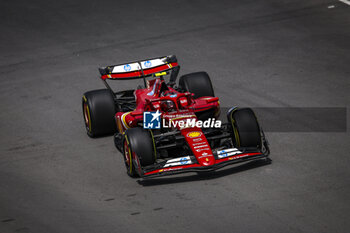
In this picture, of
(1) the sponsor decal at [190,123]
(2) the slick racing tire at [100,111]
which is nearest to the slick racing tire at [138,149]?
(1) the sponsor decal at [190,123]

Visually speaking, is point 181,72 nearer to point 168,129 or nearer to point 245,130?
point 168,129

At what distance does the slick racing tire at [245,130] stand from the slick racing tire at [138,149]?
1487 mm

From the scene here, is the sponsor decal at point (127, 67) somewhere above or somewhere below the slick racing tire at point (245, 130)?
above

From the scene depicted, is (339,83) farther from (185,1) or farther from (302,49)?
(185,1)

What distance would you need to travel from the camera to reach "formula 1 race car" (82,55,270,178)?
1020 centimetres

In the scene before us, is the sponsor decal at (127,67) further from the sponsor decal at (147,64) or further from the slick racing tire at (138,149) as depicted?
the slick racing tire at (138,149)

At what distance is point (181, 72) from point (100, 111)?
479 cm

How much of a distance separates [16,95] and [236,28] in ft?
25.4

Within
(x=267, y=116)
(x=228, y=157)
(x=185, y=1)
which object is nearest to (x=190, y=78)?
(x=267, y=116)

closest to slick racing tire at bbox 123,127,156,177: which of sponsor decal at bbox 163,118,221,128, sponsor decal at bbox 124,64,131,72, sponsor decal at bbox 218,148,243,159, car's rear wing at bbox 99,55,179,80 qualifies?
sponsor decal at bbox 163,118,221,128

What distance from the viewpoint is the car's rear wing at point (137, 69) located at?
12.9 metres

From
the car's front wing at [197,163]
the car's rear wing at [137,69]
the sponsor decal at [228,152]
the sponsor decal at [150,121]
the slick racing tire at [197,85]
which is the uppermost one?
the car's rear wing at [137,69]

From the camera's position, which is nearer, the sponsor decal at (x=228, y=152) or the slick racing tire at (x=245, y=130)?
the sponsor decal at (x=228, y=152)

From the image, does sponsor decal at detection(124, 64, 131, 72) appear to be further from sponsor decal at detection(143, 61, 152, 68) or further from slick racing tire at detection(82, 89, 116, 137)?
slick racing tire at detection(82, 89, 116, 137)
